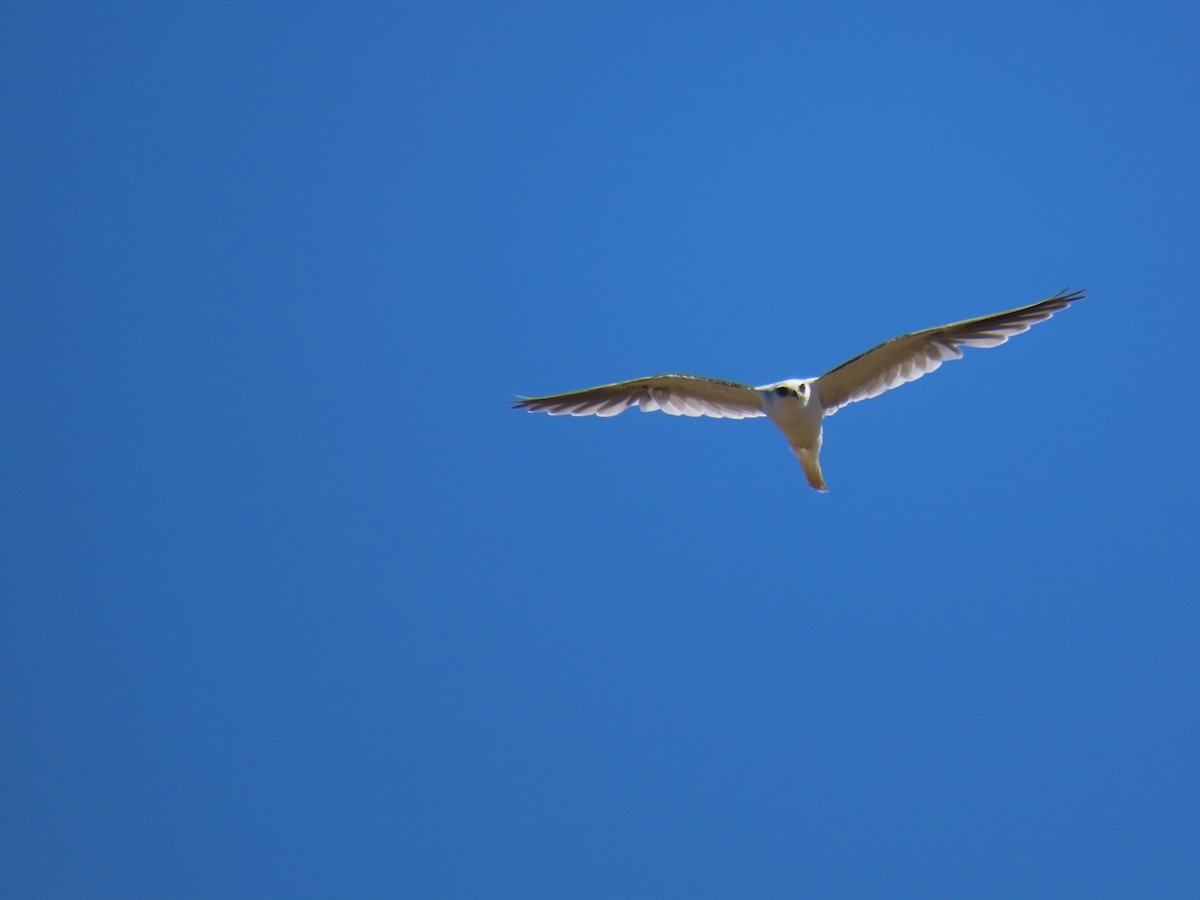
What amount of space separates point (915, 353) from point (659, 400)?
2.95m

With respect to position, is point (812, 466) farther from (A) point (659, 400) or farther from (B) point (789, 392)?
(A) point (659, 400)

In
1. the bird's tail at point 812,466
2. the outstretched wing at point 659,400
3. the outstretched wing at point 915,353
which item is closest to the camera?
the outstretched wing at point 915,353

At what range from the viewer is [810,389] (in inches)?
438

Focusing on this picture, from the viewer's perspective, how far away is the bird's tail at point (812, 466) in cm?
1134

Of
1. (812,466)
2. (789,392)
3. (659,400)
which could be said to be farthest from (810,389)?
(659,400)

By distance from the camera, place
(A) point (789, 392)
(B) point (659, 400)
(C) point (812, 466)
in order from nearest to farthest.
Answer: (A) point (789, 392) → (C) point (812, 466) → (B) point (659, 400)

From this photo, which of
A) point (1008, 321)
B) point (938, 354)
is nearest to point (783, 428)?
point (938, 354)

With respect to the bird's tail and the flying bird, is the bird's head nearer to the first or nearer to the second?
the flying bird

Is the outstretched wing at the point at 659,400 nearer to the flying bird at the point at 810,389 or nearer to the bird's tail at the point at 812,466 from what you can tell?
the flying bird at the point at 810,389

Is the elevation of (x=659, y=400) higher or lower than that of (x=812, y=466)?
higher

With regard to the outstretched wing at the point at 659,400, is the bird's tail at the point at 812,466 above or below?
below

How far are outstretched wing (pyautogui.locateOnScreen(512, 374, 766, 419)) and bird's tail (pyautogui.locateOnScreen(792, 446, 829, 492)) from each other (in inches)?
36.6

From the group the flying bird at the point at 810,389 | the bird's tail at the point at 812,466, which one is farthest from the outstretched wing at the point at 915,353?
the bird's tail at the point at 812,466

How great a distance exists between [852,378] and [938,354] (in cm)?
91
